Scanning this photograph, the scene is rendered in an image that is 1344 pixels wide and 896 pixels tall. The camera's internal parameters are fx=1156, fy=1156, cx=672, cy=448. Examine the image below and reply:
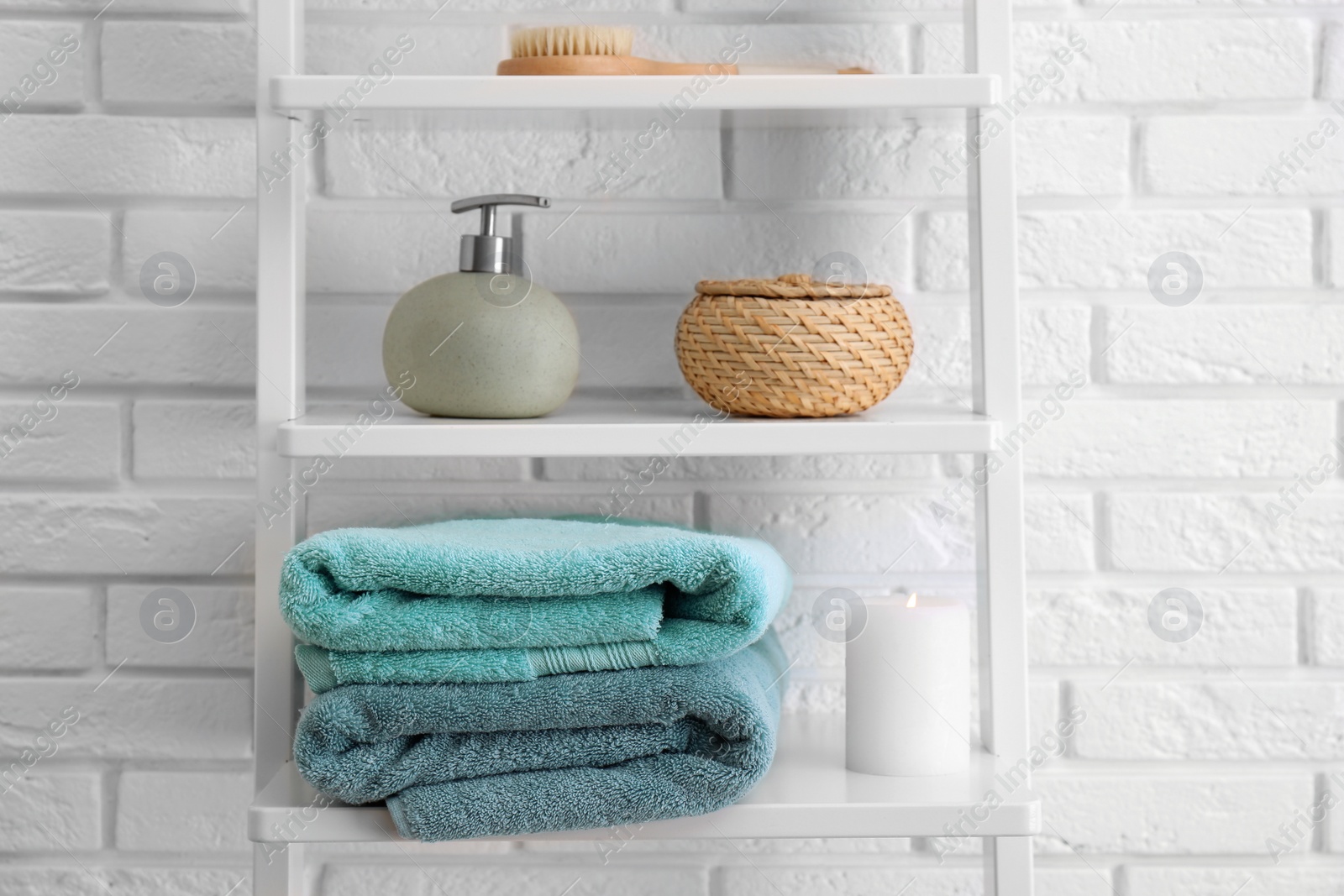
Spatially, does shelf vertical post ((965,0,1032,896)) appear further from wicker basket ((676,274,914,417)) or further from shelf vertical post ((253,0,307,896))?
shelf vertical post ((253,0,307,896))

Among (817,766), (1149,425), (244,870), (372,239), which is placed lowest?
(244,870)

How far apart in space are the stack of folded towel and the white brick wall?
20 cm

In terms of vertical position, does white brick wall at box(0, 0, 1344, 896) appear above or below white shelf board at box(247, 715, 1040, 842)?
above

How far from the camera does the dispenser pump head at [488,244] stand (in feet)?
2.29

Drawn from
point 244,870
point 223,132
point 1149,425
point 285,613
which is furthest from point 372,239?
point 1149,425

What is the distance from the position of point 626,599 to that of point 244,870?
418 millimetres

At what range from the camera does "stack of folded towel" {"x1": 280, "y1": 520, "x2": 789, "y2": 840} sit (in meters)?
0.62

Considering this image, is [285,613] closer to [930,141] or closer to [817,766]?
[817,766]

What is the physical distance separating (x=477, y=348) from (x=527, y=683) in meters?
0.20

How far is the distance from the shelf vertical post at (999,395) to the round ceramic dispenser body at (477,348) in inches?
10.1

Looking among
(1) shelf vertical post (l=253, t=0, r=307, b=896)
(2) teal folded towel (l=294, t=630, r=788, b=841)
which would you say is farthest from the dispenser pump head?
(2) teal folded towel (l=294, t=630, r=788, b=841)

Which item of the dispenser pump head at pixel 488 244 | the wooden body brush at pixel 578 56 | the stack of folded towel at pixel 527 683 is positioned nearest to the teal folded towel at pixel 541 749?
the stack of folded towel at pixel 527 683

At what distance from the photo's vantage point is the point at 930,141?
828 millimetres

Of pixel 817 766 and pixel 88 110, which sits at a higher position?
pixel 88 110
